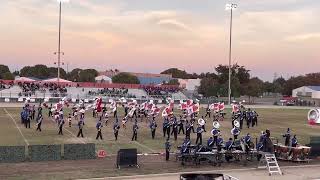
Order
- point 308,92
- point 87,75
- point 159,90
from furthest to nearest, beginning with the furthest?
point 87,75
point 308,92
point 159,90

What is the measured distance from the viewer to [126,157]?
73.6ft

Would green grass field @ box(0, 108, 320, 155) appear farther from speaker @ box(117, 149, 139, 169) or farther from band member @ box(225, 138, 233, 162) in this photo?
band member @ box(225, 138, 233, 162)

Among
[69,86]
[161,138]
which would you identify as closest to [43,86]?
[69,86]

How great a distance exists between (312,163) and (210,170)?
6.49m

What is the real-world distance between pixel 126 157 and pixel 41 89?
2335 inches

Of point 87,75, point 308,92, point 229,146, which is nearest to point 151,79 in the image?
point 87,75

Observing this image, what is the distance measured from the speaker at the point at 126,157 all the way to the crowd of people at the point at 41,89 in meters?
53.6

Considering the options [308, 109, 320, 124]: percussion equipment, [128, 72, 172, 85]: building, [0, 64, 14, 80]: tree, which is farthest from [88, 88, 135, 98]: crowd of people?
[0, 64, 14, 80]: tree

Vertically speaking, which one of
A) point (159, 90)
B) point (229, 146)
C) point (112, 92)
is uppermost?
point (159, 90)

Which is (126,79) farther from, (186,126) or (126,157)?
(126,157)

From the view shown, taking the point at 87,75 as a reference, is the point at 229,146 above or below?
below

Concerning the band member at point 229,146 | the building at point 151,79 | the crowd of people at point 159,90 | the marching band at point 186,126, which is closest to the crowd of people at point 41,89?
the crowd of people at point 159,90

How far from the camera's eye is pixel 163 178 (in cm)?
2020

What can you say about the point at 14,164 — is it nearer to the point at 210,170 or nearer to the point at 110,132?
the point at 210,170
